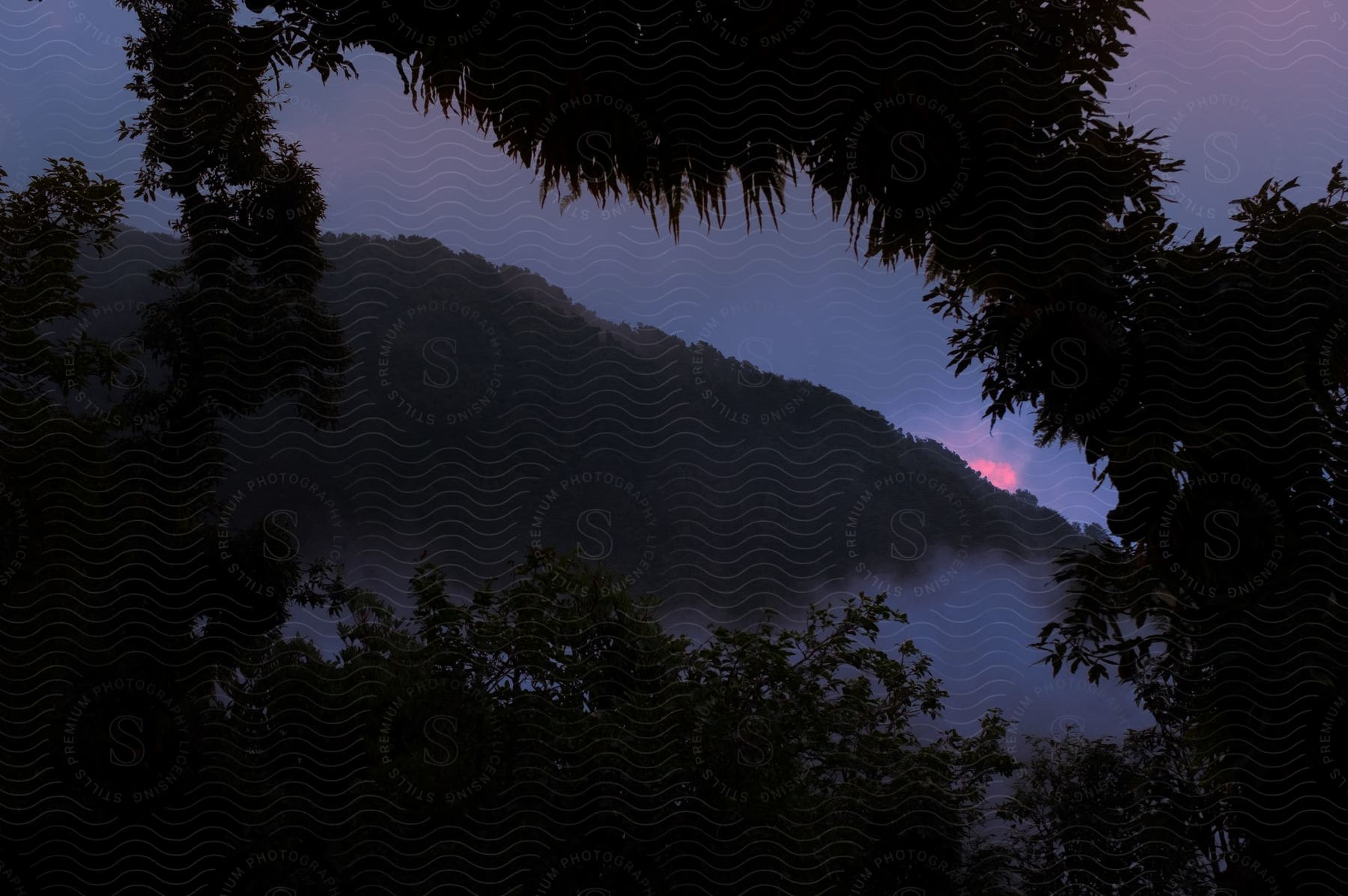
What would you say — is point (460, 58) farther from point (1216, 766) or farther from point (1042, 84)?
point (1216, 766)

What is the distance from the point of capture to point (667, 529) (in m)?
10.1

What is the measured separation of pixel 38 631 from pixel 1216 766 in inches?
417

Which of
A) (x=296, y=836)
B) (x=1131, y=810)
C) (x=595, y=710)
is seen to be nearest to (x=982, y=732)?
(x=1131, y=810)

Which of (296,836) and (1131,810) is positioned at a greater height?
(1131,810)

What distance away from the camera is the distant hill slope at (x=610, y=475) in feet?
31.0

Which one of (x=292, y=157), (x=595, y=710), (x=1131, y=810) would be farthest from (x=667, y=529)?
(x=292, y=157)

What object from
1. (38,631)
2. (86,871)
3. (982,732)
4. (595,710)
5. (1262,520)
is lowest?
(86,871)

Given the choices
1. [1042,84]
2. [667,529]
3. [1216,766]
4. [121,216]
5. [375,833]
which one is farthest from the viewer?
[121,216]

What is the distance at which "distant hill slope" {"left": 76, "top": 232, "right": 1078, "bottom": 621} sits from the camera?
372 inches

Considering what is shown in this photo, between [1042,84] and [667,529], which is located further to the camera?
[667,529]

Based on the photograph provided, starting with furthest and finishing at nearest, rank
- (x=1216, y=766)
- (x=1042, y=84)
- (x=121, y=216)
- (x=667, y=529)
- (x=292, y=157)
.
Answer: (x=292, y=157) < (x=121, y=216) < (x=667, y=529) < (x=1042, y=84) < (x=1216, y=766)

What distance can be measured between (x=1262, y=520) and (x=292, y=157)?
11.2m

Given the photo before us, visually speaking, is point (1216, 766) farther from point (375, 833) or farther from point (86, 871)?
point (86, 871)

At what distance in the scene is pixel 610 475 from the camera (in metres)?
9.42
